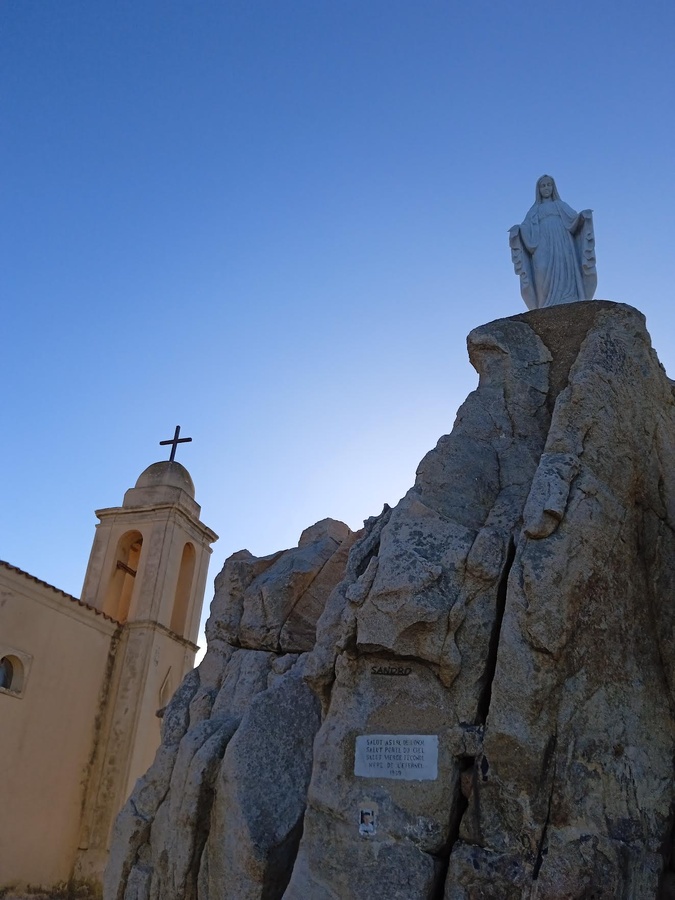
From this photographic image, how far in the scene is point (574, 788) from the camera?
615 cm

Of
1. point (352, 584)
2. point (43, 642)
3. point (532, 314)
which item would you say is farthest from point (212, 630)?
point (43, 642)

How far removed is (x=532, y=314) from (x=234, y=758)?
566 cm

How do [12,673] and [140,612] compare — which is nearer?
[12,673]

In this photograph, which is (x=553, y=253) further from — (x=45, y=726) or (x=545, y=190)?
(x=45, y=726)

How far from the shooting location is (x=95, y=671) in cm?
2047

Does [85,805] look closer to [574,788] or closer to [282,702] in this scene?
[282,702]

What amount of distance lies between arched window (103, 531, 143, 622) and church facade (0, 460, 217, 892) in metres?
0.04

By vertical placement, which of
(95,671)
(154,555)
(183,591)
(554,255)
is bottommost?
(95,671)

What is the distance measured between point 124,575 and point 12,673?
5.36 metres

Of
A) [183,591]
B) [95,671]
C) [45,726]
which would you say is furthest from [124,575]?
[45,726]

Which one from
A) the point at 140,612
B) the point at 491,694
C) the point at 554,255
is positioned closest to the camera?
the point at 491,694

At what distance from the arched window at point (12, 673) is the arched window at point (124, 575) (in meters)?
4.09

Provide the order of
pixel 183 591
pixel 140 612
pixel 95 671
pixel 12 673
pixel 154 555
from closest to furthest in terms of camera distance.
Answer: pixel 12 673 → pixel 95 671 → pixel 140 612 → pixel 154 555 → pixel 183 591

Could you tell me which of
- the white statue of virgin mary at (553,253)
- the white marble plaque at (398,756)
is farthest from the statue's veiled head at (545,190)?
the white marble plaque at (398,756)
